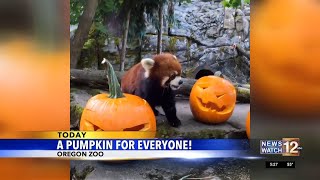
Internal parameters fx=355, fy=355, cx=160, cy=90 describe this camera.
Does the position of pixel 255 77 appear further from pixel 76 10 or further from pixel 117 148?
pixel 76 10

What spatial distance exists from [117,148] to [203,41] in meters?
0.99

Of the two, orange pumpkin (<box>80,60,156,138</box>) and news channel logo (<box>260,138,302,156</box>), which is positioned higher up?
orange pumpkin (<box>80,60,156,138</box>)

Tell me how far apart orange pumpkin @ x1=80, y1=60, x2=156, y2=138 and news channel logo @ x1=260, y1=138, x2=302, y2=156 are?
2.64ft

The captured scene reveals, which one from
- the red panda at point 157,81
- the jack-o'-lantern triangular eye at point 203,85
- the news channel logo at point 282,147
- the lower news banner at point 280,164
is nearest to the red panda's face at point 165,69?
the red panda at point 157,81

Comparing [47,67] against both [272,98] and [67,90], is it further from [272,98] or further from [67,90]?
[272,98]

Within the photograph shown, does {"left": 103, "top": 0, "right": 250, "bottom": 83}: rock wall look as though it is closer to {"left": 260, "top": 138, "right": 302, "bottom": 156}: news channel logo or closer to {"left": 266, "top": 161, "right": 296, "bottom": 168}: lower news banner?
{"left": 260, "top": 138, "right": 302, "bottom": 156}: news channel logo

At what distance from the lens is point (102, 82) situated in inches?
101

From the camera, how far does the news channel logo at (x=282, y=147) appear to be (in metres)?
2.55

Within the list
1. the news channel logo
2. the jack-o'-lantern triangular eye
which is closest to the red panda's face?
the jack-o'-lantern triangular eye

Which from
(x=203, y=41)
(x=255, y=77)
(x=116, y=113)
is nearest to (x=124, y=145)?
(x=116, y=113)

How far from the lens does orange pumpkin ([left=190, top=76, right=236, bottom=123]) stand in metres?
2.56

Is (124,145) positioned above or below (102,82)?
below

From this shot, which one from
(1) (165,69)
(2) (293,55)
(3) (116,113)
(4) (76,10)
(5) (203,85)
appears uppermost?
(4) (76,10)

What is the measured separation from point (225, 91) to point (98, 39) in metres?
0.99
